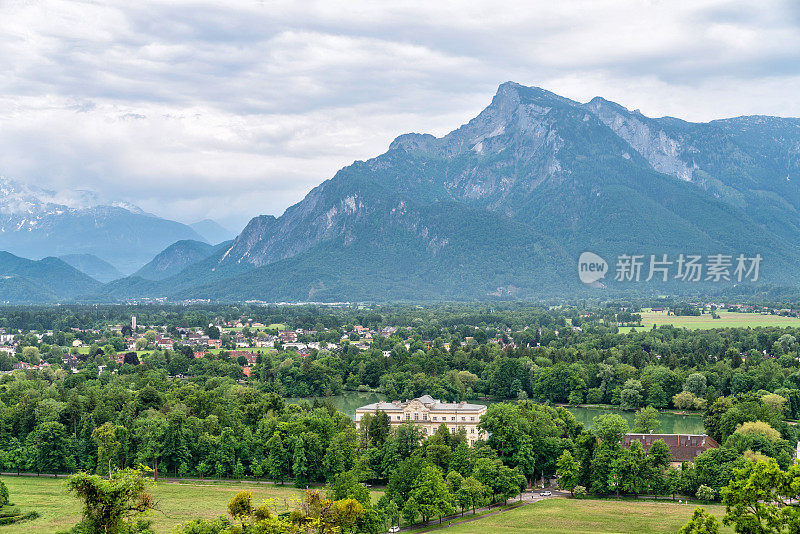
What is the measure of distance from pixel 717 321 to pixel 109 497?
152 metres

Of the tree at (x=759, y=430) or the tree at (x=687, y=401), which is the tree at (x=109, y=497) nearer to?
the tree at (x=759, y=430)

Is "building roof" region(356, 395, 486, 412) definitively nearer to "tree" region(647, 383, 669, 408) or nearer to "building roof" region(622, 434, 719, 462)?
"building roof" region(622, 434, 719, 462)

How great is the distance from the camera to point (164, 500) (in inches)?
2056

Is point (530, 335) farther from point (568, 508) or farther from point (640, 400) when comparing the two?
point (568, 508)

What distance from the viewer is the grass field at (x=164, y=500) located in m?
47.0

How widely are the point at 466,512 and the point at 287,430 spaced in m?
16.2

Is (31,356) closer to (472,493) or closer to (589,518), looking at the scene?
(472,493)

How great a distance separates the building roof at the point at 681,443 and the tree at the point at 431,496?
1580 centimetres

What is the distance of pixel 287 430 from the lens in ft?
201

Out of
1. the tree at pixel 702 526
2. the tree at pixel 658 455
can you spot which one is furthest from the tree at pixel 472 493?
the tree at pixel 702 526

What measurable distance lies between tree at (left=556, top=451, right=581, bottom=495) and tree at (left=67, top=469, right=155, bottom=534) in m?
28.4

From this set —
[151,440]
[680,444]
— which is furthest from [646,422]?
[151,440]

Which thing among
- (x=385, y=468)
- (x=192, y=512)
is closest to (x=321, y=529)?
(x=192, y=512)

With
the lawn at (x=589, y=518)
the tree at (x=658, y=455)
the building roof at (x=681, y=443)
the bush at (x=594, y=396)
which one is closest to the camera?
the lawn at (x=589, y=518)
